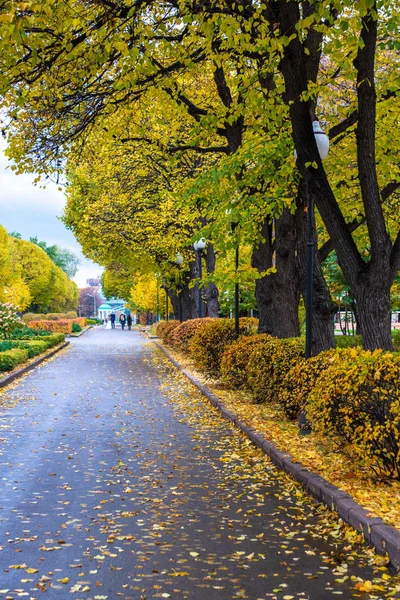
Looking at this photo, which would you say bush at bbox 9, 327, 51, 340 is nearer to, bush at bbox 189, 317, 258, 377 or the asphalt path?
bush at bbox 189, 317, 258, 377

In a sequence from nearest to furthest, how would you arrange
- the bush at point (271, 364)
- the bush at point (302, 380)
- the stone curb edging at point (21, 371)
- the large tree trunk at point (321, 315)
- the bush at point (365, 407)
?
the bush at point (365, 407) < the bush at point (302, 380) < the bush at point (271, 364) < the large tree trunk at point (321, 315) < the stone curb edging at point (21, 371)

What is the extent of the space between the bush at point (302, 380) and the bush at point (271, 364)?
37cm

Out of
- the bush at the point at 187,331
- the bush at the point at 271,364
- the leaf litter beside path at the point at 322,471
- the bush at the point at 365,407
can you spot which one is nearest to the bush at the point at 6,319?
the bush at the point at 187,331

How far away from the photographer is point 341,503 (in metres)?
6.03

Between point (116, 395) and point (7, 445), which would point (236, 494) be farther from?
point (116, 395)

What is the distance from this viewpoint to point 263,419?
11.0m

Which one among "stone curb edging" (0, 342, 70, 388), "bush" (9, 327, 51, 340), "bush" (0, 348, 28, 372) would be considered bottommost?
"stone curb edging" (0, 342, 70, 388)

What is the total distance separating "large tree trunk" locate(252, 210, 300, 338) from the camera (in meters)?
14.3

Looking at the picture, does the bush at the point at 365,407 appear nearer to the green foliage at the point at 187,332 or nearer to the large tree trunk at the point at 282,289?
the large tree trunk at the point at 282,289

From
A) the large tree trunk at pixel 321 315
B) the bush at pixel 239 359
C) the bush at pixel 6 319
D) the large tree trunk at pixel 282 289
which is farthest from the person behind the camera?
the bush at pixel 6 319

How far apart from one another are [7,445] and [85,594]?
5588 mm

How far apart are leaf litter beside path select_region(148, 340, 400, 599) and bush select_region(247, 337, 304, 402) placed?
31cm

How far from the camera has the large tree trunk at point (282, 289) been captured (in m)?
14.3

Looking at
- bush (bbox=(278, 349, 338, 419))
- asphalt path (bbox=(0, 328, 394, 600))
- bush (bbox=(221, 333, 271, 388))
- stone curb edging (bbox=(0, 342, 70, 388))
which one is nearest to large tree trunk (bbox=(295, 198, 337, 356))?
bush (bbox=(278, 349, 338, 419))
